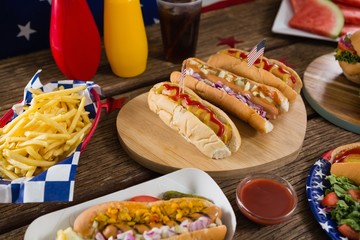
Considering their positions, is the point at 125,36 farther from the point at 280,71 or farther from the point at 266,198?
the point at 266,198

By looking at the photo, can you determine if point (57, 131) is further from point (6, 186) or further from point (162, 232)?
point (162, 232)

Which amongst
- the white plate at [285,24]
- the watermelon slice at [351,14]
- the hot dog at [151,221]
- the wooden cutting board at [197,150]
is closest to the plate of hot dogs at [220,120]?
the wooden cutting board at [197,150]

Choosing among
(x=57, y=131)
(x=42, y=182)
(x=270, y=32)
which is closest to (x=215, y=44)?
(x=270, y=32)

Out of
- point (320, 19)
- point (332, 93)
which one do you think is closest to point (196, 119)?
point (332, 93)

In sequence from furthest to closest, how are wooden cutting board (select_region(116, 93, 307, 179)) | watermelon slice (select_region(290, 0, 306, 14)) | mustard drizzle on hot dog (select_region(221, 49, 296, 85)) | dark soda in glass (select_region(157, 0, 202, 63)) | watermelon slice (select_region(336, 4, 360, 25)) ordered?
watermelon slice (select_region(290, 0, 306, 14)) → watermelon slice (select_region(336, 4, 360, 25)) → dark soda in glass (select_region(157, 0, 202, 63)) → mustard drizzle on hot dog (select_region(221, 49, 296, 85)) → wooden cutting board (select_region(116, 93, 307, 179))

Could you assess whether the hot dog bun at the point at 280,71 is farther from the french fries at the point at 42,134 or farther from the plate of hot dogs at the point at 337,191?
the french fries at the point at 42,134

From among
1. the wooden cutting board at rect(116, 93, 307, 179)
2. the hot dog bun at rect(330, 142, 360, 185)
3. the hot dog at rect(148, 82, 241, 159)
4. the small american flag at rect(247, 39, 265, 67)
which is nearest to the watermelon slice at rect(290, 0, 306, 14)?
the small american flag at rect(247, 39, 265, 67)

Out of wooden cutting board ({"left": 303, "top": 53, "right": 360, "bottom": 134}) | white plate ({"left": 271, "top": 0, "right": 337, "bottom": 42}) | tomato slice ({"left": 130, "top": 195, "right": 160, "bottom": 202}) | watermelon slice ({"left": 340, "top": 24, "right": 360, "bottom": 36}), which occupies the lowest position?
wooden cutting board ({"left": 303, "top": 53, "right": 360, "bottom": 134})

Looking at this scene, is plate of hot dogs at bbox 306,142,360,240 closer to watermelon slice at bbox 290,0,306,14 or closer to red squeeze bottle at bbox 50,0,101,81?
red squeeze bottle at bbox 50,0,101,81
